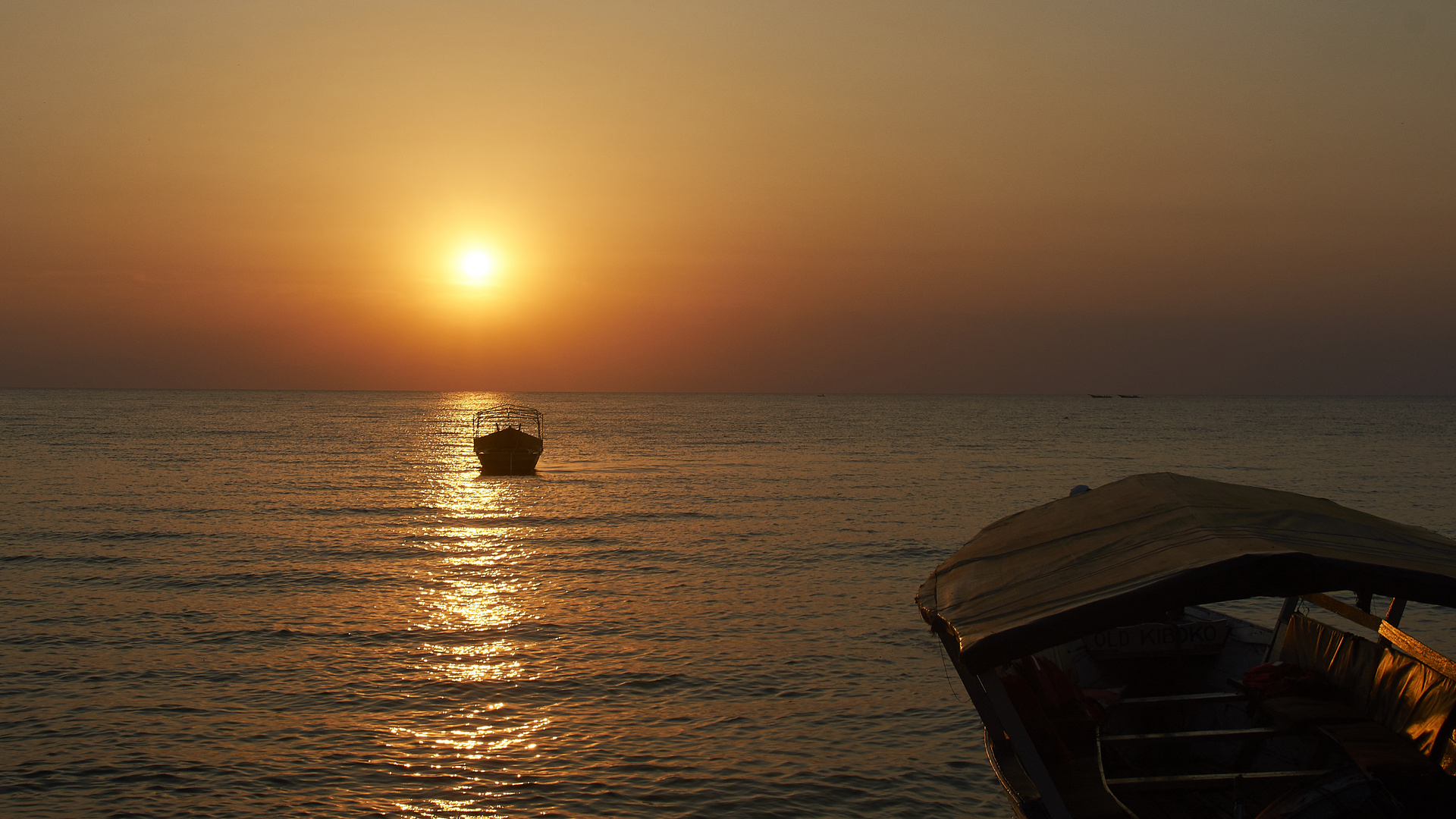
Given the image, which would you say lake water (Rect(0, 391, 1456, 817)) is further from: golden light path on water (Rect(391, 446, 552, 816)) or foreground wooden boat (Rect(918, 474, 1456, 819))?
foreground wooden boat (Rect(918, 474, 1456, 819))

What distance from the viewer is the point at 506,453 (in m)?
59.1

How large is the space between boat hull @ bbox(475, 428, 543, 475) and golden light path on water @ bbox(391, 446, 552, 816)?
63.7 feet

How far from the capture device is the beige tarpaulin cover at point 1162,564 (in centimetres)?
673

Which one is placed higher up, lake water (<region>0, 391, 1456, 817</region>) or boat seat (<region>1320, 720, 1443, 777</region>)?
boat seat (<region>1320, 720, 1443, 777</region>)


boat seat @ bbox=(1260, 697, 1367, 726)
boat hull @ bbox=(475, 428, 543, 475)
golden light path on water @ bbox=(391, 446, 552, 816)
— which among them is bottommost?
golden light path on water @ bbox=(391, 446, 552, 816)

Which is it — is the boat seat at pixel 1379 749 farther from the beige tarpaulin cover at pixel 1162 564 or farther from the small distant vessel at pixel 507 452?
the small distant vessel at pixel 507 452

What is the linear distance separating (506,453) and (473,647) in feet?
140

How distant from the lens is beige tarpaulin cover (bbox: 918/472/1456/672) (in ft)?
22.1

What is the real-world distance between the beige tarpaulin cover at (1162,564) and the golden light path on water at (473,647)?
19.6 feet

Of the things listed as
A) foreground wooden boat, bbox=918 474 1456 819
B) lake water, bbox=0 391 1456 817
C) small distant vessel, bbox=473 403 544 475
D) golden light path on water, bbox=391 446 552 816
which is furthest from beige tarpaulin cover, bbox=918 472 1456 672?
small distant vessel, bbox=473 403 544 475

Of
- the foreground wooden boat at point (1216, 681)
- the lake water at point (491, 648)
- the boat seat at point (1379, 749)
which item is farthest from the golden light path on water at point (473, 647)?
the boat seat at point (1379, 749)

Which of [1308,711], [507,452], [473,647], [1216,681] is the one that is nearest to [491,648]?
[473,647]

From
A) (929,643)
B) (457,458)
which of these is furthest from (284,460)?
(929,643)

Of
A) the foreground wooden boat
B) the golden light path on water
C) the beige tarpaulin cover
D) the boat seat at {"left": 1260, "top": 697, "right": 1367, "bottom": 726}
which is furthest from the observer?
the golden light path on water
